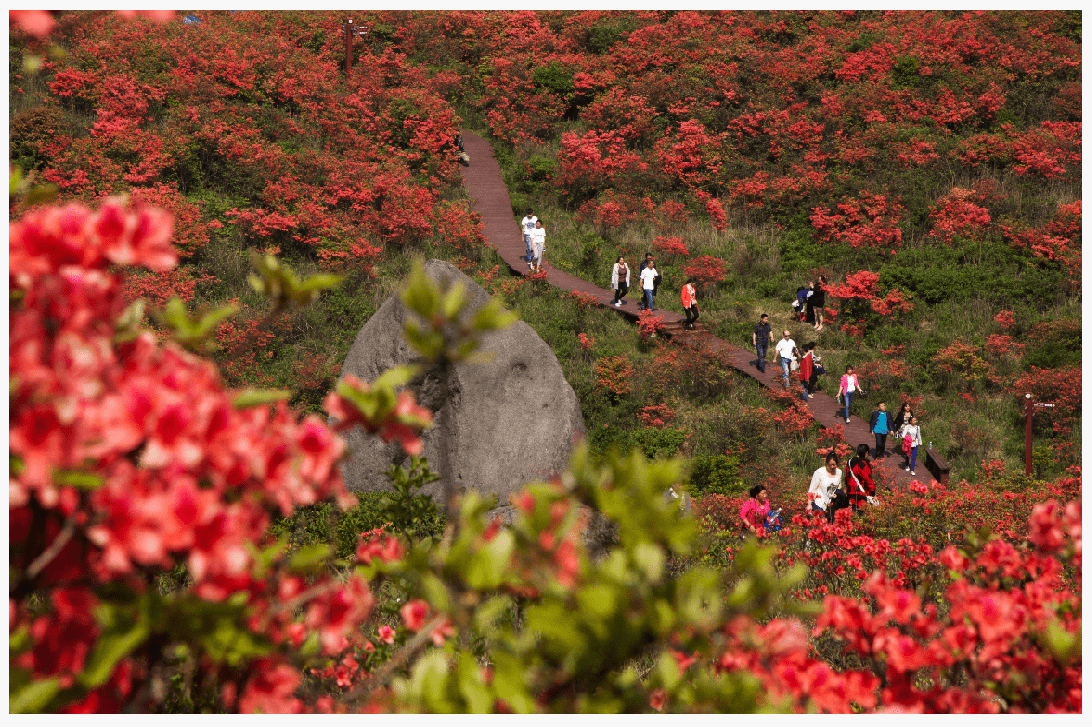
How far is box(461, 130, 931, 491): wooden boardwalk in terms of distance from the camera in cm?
1103

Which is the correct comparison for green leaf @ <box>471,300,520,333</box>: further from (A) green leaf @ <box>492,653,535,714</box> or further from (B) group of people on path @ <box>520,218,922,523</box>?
(B) group of people on path @ <box>520,218,922,523</box>

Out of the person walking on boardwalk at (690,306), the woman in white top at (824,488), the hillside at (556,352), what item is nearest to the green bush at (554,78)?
the hillside at (556,352)

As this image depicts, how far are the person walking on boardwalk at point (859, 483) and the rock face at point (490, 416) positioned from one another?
3.21 m

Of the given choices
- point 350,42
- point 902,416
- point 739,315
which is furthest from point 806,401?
point 350,42

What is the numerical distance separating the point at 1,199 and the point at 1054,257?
17839 mm

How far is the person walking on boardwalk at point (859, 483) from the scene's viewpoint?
25.7 ft

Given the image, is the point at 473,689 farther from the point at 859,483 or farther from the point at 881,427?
the point at 881,427

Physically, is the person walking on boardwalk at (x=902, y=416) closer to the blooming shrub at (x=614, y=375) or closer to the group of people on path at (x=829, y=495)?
the group of people on path at (x=829, y=495)

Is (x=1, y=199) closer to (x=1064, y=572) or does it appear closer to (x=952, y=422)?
(x=1064, y=572)

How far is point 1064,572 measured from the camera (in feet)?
18.7

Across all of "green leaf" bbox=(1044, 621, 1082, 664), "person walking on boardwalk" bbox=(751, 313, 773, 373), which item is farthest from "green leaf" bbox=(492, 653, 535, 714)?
"person walking on boardwalk" bbox=(751, 313, 773, 373)

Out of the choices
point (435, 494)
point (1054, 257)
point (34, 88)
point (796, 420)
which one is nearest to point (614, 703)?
point (435, 494)

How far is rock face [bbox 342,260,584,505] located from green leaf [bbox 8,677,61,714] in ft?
24.2

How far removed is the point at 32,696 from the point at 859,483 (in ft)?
26.6
